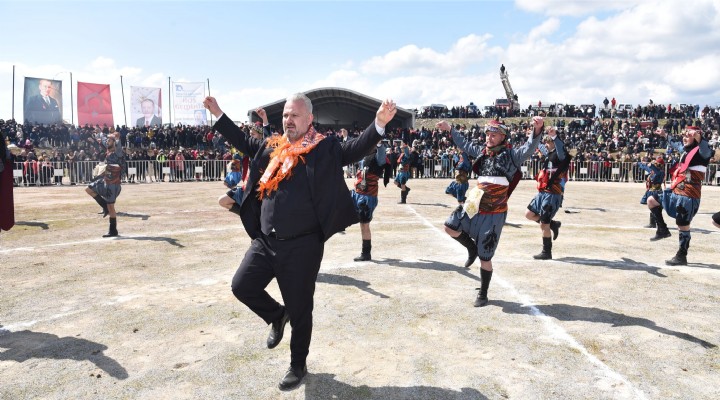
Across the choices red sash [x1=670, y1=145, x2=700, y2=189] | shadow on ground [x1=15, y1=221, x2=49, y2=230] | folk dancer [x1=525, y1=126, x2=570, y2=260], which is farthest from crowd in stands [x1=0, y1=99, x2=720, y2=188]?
red sash [x1=670, y1=145, x2=700, y2=189]

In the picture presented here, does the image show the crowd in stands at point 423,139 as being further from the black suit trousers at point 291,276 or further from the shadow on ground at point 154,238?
the black suit trousers at point 291,276

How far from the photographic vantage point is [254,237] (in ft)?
12.9

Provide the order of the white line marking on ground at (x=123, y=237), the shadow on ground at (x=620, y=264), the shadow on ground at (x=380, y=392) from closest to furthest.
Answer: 1. the shadow on ground at (x=380, y=392)
2. the shadow on ground at (x=620, y=264)
3. the white line marking on ground at (x=123, y=237)

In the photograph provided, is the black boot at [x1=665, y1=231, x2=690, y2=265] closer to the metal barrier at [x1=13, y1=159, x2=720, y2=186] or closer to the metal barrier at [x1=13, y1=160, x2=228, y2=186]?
the metal barrier at [x1=13, y1=159, x2=720, y2=186]

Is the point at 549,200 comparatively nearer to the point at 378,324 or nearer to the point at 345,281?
the point at 345,281

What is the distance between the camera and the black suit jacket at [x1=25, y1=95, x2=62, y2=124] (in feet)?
105

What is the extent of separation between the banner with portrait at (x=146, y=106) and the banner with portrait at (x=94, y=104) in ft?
5.21

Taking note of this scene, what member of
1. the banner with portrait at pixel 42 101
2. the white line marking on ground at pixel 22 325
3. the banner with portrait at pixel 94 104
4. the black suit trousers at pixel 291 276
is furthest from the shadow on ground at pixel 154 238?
the banner with portrait at pixel 42 101

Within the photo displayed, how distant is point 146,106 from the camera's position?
3594cm

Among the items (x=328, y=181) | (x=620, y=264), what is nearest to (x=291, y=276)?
(x=328, y=181)

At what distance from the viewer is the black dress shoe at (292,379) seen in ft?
11.8

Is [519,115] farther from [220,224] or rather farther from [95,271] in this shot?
[95,271]

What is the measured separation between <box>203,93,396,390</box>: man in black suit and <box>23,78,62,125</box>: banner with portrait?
35.8 metres

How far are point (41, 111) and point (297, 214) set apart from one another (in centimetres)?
3658
